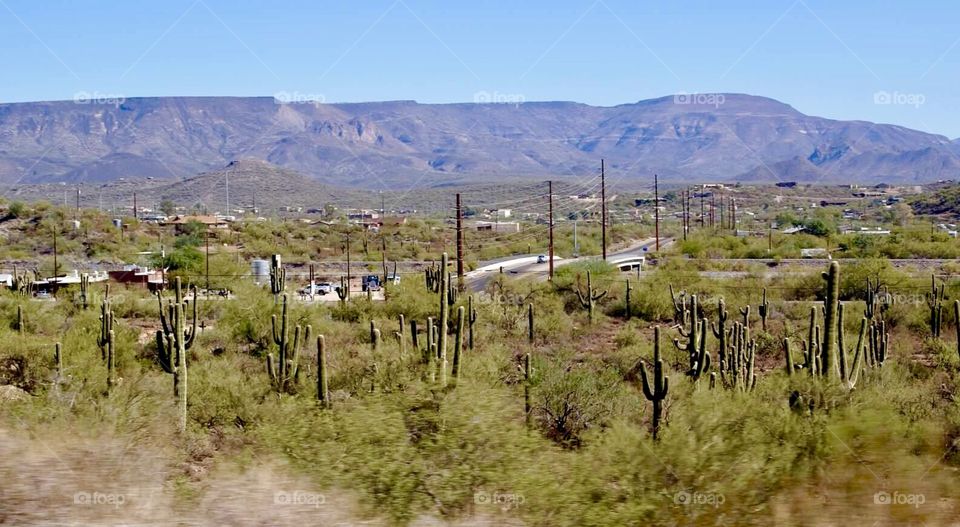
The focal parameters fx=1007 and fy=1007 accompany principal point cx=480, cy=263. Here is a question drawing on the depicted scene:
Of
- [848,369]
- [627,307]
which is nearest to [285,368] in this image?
[848,369]

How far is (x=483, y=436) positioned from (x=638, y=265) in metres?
48.4

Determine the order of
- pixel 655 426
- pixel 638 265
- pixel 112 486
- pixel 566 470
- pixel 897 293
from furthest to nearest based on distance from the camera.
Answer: pixel 638 265 → pixel 897 293 → pixel 655 426 → pixel 566 470 → pixel 112 486

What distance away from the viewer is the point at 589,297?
125 feet

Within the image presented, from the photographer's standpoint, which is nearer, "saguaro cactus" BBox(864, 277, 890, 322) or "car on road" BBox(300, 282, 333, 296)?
"saguaro cactus" BBox(864, 277, 890, 322)

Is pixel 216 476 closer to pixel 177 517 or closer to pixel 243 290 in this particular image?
pixel 177 517

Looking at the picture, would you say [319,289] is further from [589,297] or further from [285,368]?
[285,368]

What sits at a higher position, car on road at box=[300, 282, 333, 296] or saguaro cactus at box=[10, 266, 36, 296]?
saguaro cactus at box=[10, 266, 36, 296]

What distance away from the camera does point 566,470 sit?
34.7ft

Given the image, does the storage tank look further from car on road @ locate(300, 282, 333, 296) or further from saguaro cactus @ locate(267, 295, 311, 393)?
saguaro cactus @ locate(267, 295, 311, 393)

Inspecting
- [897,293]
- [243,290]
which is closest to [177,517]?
[243,290]

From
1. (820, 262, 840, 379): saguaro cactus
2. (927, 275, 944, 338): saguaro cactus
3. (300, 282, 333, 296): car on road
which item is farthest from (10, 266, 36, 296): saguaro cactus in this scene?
(927, 275, 944, 338): saguaro cactus

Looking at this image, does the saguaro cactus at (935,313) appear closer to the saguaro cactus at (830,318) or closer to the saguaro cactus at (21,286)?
the saguaro cactus at (830,318)

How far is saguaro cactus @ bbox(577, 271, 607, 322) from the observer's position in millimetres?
37938

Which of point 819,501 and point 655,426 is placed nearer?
point 819,501
